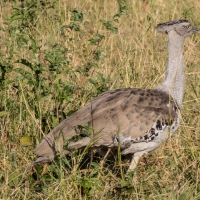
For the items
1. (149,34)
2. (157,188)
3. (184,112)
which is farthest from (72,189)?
(149,34)

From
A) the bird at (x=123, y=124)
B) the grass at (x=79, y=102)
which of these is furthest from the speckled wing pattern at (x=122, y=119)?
the grass at (x=79, y=102)

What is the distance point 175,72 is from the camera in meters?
4.43

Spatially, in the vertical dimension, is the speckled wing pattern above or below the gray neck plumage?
below

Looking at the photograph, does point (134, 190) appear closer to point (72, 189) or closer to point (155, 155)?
point (72, 189)

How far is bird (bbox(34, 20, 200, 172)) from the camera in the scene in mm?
3811

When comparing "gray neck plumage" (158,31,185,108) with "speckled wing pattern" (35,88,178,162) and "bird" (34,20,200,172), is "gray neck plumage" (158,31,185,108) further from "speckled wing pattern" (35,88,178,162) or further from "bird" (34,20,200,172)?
"speckled wing pattern" (35,88,178,162)

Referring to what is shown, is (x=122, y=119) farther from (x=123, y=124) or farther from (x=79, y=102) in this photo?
(x=79, y=102)

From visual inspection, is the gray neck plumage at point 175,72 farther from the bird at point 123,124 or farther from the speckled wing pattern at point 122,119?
the speckled wing pattern at point 122,119

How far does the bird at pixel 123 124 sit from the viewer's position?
12.5ft

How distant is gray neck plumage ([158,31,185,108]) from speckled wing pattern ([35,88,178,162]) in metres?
0.15

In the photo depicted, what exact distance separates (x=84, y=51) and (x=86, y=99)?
914mm

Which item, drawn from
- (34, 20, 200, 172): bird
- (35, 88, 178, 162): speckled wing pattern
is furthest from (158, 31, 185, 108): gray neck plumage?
(35, 88, 178, 162): speckled wing pattern

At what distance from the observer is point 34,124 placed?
425cm

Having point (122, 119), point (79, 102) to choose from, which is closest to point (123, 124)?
point (122, 119)
